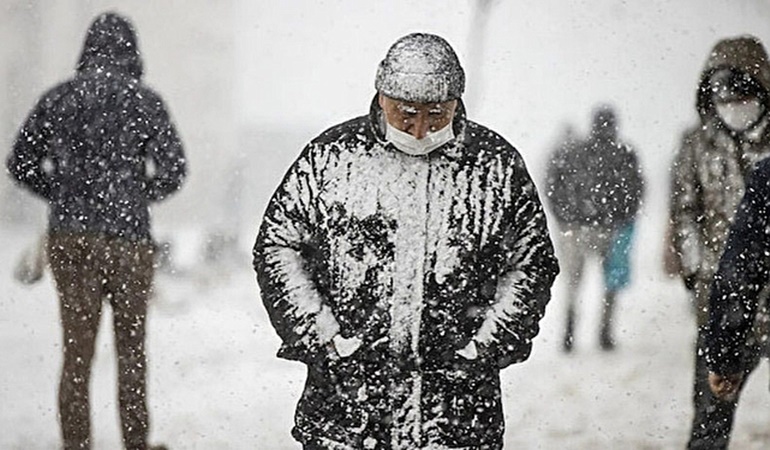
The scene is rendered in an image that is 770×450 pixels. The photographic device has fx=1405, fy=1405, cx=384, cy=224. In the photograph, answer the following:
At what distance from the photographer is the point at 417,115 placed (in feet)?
7.25

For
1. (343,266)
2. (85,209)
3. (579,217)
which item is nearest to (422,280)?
(343,266)

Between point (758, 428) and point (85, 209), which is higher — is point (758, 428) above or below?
below

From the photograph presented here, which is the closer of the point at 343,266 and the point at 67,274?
the point at 343,266

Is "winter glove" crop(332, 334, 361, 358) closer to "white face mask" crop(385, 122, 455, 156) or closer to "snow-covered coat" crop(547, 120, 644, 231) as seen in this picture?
"white face mask" crop(385, 122, 455, 156)

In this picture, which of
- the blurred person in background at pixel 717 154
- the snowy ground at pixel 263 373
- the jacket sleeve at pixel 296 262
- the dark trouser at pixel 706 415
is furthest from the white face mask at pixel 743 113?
the jacket sleeve at pixel 296 262

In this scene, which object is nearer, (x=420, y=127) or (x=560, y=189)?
(x=420, y=127)

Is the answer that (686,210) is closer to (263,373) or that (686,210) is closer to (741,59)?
(741,59)

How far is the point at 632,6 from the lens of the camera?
2652 millimetres

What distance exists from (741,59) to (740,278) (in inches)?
17.0

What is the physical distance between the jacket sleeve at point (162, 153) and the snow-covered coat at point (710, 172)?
952 mm

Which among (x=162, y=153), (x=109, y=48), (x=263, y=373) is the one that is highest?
(x=109, y=48)

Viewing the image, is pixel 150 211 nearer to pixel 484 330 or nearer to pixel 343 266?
pixel 343 266

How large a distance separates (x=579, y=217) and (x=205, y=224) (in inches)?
28.6

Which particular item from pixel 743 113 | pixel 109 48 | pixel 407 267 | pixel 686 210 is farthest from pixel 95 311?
pixel 743 113
